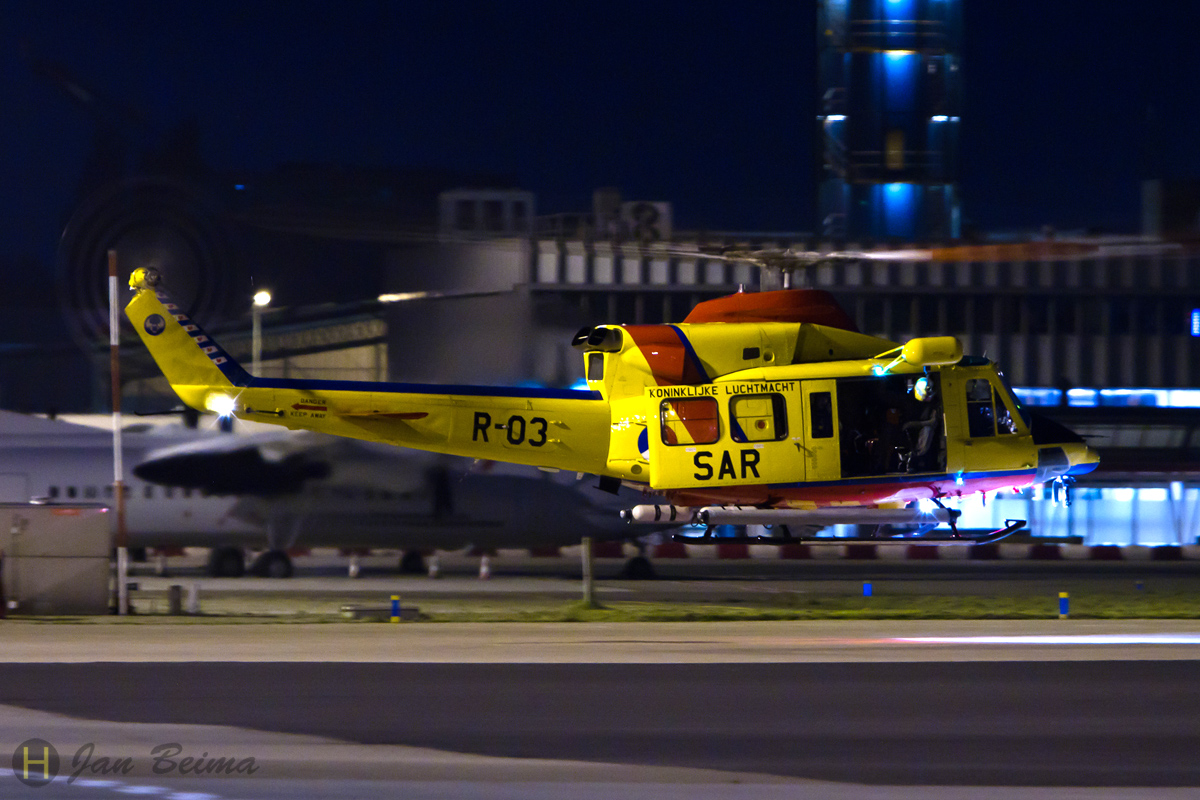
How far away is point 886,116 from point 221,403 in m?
43.6

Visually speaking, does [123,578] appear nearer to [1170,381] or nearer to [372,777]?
[372,777]

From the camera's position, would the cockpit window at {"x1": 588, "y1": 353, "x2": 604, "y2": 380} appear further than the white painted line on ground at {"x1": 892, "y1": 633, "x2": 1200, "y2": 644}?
Yes

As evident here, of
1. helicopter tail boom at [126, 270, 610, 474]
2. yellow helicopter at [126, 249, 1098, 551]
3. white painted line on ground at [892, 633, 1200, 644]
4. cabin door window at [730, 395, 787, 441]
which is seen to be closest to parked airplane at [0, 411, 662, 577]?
yellow helicopter at [126, 249, 1098, 551]

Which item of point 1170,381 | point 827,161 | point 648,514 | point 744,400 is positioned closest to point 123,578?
point 648,514

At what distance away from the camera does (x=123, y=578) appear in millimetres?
19422

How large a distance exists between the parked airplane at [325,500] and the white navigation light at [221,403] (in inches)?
455

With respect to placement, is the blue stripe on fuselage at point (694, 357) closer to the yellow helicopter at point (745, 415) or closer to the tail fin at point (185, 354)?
the yellow helicopter at point (745, 415)

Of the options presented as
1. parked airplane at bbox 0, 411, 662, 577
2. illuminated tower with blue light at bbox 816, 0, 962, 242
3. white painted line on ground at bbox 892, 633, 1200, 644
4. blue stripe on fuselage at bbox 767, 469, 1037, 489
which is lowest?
white painted line on ground at bbox 892, 633, 1200, 644

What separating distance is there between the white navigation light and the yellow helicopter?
0.7 inches

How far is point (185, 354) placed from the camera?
54.9 ft

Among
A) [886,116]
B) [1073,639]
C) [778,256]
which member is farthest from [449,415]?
[886,116]

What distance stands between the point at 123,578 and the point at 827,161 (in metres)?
41.2

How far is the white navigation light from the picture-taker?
1644cm

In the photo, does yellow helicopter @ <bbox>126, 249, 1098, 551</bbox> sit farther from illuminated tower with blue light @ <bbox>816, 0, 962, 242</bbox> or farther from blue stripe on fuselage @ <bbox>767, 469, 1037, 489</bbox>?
illuminated tower with blue light @ <bbox>816, 0, 962, 242</bbox>
